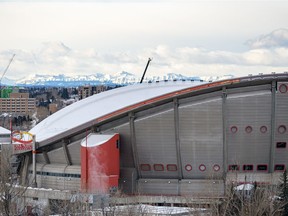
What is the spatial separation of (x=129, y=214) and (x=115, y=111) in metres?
21.7

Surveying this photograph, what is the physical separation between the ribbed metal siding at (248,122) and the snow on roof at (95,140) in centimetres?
1062

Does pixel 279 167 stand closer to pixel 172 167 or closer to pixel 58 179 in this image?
pixel 172 167

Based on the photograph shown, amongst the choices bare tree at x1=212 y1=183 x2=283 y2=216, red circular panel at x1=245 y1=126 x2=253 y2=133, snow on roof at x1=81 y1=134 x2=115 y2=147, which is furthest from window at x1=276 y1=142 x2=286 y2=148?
snow on roof at x1=81 y1=134 x2=115 y2=147

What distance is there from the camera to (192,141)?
6781cm

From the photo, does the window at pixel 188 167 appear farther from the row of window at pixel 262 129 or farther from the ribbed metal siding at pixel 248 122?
the row of window at pixel 262 129

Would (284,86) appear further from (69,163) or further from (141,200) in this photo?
(69,163)

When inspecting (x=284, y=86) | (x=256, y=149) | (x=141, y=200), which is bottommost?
(x=141, y=200)

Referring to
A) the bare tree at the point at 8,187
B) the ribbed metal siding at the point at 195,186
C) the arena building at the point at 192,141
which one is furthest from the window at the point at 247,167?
the bare tree at the point at 8,187

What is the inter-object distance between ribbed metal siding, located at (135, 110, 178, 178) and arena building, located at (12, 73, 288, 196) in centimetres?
9

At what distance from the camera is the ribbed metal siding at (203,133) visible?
221ft

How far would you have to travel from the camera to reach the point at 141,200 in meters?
65.1

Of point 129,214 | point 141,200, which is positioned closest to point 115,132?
point 141,200

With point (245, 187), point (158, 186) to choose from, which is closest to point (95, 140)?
point (158, 186)

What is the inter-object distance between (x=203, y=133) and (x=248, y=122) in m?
4.00
